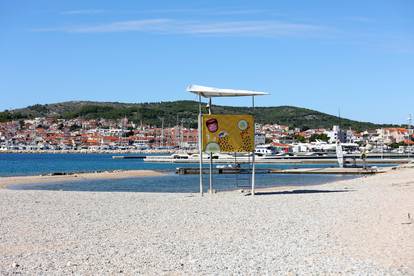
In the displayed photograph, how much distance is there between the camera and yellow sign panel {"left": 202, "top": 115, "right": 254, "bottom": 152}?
75.7 ft

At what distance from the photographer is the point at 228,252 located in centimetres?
1096

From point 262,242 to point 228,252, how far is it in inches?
47.4

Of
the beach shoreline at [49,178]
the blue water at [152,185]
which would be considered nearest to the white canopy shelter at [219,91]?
the blue water at [152,185]

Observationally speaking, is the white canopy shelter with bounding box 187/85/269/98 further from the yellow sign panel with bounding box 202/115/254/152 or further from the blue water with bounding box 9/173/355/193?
the blue water with bounding box 9/173/355/193

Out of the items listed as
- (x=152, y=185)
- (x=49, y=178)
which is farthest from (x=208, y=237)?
(x=49, y=178)

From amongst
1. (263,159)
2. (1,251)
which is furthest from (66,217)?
(263,159)

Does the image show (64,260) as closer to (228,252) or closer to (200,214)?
(228,252)

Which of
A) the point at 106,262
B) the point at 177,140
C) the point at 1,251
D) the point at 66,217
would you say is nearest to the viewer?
the point at 106,262

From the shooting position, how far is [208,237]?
41.6ft

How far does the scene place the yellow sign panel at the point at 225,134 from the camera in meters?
23.1

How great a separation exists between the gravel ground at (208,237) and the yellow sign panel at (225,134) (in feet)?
10.7

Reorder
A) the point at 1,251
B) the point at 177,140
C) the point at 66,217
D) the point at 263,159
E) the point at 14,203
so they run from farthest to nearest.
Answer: the point at 177,140
the point at 263,159
the point at 14,203
the point at 66,217
the point at 1,251

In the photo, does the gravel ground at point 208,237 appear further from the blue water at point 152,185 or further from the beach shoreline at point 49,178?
the beach shoreline at point 49,178

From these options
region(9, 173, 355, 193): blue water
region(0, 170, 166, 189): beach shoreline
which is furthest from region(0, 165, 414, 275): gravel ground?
region(0, 170, 166, 189): beach shoreline
